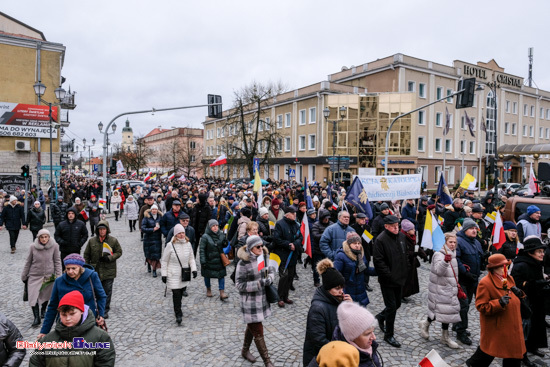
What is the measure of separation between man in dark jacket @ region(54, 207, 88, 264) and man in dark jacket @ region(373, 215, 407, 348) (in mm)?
6098

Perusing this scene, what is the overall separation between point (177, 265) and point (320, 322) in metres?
3.82

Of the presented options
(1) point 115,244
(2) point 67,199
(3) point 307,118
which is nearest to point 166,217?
(1) point 115,244

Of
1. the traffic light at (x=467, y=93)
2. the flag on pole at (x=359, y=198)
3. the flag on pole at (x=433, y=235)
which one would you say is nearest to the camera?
the flag on pole at (x=433, y=235)

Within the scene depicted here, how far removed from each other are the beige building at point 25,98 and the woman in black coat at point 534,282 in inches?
1317

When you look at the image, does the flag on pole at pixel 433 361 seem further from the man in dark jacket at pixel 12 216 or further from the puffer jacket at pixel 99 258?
the man in dark jacket at pixel 12 216

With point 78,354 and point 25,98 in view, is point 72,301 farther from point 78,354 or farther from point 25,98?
point 25,98

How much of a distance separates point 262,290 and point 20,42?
36.4 m

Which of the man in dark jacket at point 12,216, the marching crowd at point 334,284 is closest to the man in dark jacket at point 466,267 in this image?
the marching crowd at point 334,284

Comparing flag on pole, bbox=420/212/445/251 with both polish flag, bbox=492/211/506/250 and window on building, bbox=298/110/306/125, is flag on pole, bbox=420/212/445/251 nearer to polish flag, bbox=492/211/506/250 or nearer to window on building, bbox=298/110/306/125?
polish flag, bbox=492/211/506/250

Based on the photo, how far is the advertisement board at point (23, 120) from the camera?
3022 cm

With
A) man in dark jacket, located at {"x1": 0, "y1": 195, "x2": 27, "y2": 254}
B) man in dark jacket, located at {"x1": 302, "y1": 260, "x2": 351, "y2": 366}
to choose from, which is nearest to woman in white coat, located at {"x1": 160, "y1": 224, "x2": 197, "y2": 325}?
man in dark jacket, located at {"x1": 302, "y1": 260, "x2": 351, "y2": 366}

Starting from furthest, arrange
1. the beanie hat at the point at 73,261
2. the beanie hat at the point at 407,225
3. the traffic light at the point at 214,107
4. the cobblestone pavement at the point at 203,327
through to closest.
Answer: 1. the traffic light at the point at 214,107
2. the beanie hat at the point at 407,225
3. the cobblestone pavement at the point at 203,327
4. the beanie hat at the point at 73,261

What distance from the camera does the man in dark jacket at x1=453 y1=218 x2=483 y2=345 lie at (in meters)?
5.58

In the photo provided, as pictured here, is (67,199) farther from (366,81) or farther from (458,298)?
(366,81)
